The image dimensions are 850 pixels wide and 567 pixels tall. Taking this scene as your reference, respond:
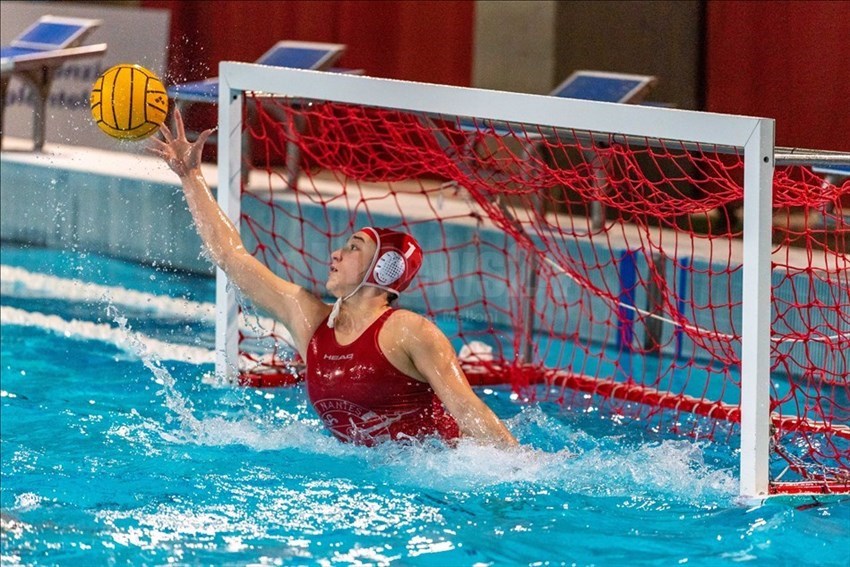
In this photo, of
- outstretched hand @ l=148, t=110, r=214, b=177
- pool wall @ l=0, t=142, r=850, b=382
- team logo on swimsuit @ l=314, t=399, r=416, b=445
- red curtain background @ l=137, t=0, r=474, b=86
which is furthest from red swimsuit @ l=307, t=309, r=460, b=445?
red curtain background @ l=137, t=0, r=474, b=86

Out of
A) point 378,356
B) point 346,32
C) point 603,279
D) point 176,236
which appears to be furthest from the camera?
point 346,32

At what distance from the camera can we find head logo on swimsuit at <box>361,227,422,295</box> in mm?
4168

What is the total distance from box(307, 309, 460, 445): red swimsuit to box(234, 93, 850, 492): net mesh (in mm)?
761

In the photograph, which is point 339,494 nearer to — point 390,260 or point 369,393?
point 369,393

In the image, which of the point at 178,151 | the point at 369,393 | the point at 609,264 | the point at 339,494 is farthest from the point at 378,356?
the point at 609,264

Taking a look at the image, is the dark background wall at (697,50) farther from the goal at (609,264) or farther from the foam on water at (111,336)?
the foam on water at (111,336)

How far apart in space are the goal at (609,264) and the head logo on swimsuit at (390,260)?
55cm

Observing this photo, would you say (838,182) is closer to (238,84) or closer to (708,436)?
(708,436)

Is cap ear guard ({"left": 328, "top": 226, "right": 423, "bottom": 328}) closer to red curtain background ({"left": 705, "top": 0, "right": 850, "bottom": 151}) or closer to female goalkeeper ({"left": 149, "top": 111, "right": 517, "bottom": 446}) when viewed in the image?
female goalkeeper ({"left": 149, "top": 111, "right": 517, "bottom": 446})

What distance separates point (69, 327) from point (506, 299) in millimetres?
2244

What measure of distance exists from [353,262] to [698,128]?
3.70ft

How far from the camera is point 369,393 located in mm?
4191

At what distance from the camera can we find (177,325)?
695cm

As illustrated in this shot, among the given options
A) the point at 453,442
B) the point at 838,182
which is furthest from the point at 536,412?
the point at 838,182
